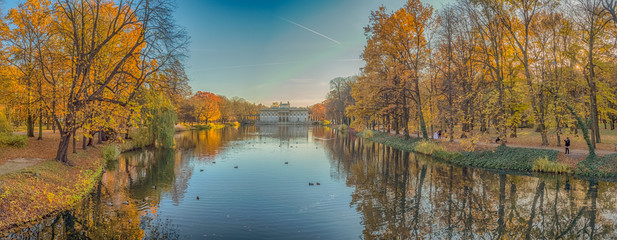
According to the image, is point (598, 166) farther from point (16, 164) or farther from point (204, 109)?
point (204, 109)

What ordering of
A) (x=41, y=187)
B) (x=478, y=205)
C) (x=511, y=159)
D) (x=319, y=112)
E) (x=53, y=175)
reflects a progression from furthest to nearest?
(x=319, y=112), (x=511, y=159), (x=53, y=175), (x=478, y=205), (x=41, y=187)

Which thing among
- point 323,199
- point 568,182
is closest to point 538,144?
point 568,182

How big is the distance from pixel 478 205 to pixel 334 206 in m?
5.28

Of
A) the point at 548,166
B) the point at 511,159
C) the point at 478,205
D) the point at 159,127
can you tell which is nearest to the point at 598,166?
the point at 548,166

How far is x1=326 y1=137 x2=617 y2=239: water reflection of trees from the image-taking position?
905 cm

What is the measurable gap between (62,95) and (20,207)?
7.05 metres

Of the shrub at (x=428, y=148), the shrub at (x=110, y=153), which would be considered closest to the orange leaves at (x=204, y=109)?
the shrub at (x=110, y=153)

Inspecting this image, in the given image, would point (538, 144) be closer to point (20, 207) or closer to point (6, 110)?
point (20, 207)

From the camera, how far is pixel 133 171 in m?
17.8

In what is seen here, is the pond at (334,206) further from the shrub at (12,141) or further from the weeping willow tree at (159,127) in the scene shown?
the weeping willow tree at (159,127)

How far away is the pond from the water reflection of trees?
36mm

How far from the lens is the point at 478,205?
11.6 meters

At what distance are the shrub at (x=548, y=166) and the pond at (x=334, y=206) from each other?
913mm

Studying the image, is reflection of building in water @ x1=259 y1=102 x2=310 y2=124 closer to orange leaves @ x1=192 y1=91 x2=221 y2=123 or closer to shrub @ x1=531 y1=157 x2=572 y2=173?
orange leaves @ x1=192 y1=91 x2=221 y2=123
